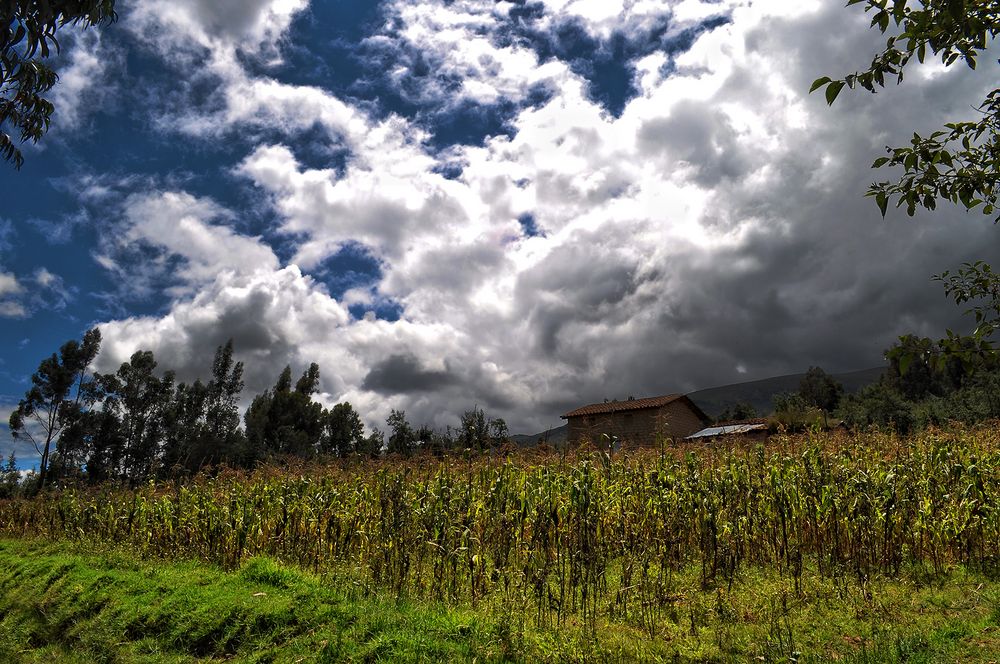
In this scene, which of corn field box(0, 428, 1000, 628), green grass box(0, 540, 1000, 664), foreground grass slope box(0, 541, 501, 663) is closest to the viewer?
green grass box(0, 540, 1000, 664)

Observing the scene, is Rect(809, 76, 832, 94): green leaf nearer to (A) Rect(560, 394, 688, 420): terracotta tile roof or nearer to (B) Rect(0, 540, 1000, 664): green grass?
(B) Rect(0, 540, 1000, 664): green grass

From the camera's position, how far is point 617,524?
8.95 m

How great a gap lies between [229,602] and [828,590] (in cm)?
777

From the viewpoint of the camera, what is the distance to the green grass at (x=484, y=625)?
221 inches

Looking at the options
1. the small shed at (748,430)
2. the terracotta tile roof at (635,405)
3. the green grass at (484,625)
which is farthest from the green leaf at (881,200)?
the terracotta tile roof at (635,405)

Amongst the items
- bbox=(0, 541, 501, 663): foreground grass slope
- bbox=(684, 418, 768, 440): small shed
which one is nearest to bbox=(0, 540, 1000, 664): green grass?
bbox=(0, 541, 501, 663): foreground grass slope

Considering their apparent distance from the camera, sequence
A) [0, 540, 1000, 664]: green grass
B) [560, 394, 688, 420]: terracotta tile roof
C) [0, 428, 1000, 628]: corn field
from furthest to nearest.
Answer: [560, 394, 688, 420]: terracotta tile roof < [0, 428, 1000, 628]: corn field < [0, 540, 1000, 664]: green grass

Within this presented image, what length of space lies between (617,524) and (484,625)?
3.62m

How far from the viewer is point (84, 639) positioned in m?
7.90

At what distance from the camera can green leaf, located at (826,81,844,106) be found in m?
2.59

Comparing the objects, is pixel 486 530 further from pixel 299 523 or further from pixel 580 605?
pixel 299 523

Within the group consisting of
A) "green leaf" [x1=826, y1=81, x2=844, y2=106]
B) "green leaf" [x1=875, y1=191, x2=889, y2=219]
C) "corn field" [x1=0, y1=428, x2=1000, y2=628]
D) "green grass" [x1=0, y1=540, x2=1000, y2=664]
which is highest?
"green leaf" [x1=826, y1=81, x2=844, y2=106]

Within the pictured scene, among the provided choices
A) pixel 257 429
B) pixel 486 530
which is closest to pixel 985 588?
pixel 486 530

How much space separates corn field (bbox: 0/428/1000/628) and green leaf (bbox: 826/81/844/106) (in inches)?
216
